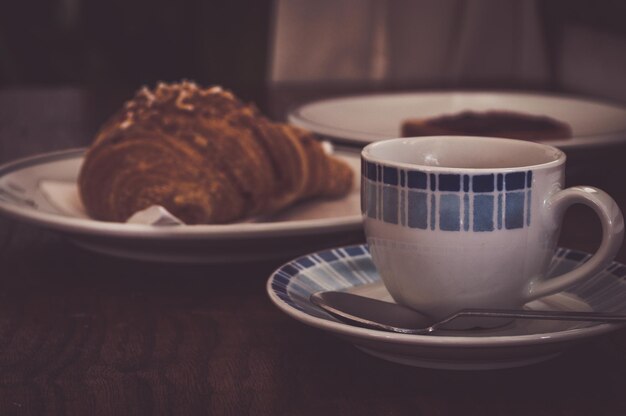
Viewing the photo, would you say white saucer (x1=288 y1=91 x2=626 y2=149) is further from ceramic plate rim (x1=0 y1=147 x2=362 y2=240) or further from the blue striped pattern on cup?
the blue striped pattern on cup

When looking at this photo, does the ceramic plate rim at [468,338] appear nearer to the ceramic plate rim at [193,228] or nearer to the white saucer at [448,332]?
the white saucer at [448,332]

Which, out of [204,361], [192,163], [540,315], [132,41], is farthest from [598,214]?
[132,41]

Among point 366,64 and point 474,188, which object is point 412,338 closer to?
point 474,188

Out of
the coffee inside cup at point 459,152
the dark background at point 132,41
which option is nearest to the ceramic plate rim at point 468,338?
the coffee inside cup at point 459,152

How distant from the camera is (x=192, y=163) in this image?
828 mm

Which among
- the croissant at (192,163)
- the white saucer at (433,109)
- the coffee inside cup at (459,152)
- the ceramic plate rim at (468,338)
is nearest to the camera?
the ceramic plate rim at (468,338)

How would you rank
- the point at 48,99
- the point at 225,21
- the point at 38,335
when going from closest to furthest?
1. the point at 38,335
2. the point at 48,99
3. the point at 225,21

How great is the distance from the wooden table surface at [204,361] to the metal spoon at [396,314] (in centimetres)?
2

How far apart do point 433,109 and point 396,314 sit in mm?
832

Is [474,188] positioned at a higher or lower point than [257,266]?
higher

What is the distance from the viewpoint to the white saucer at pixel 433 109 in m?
1.19

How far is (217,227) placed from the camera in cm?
67

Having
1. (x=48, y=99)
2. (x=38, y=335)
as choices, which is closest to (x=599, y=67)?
(x=48, y=99)

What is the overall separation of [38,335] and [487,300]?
0.28 m
